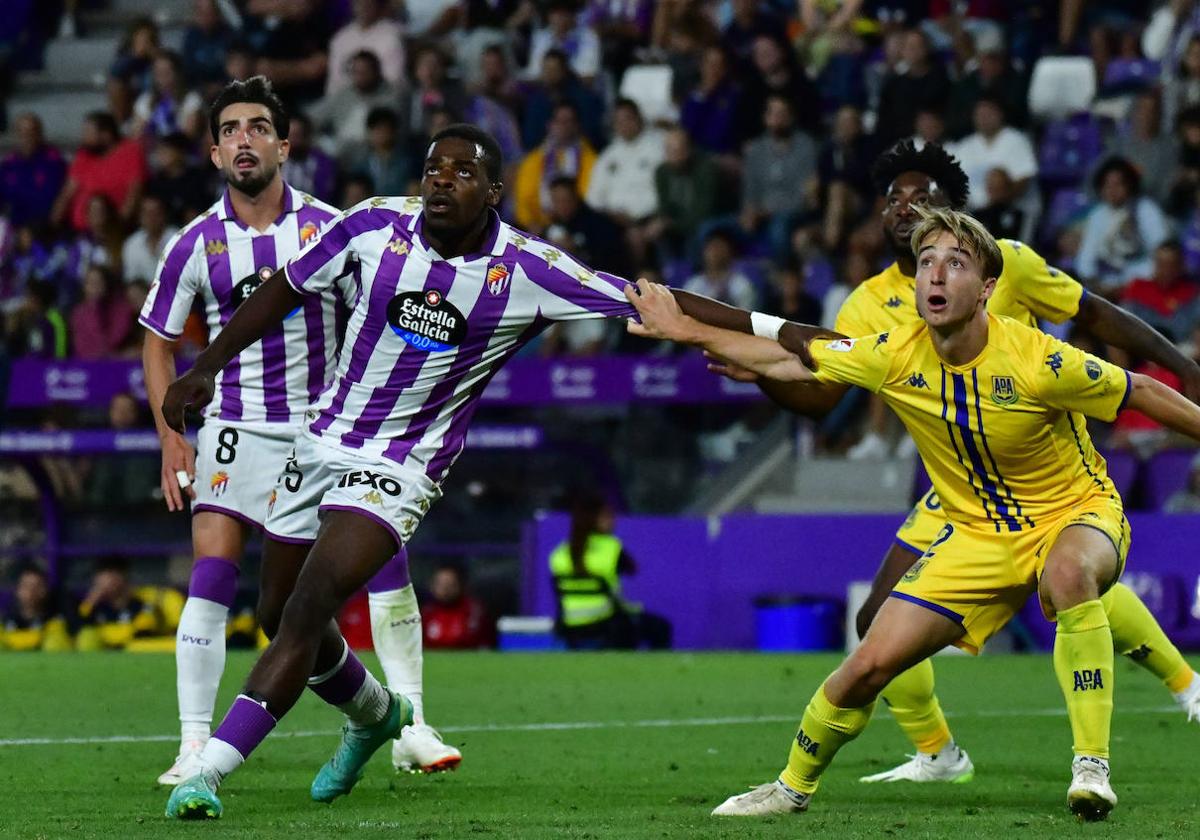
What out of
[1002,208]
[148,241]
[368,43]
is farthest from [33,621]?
→ [1002,208]

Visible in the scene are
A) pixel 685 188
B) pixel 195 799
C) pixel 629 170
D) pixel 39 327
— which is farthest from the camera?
pixel 629 170

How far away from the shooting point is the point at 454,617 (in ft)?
52.1

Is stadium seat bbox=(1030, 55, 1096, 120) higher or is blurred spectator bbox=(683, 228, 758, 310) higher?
stadium seat bbox=(1030, 55, 1096, 120)

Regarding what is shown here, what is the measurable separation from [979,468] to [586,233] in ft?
34.8

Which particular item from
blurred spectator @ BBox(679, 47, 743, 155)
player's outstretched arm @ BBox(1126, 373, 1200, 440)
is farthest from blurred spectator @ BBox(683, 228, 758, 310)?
player's outstretched arm @ BBox(1126, 373, 1200, 440)

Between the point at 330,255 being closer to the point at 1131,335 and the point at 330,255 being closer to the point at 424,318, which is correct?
the point at 424,318

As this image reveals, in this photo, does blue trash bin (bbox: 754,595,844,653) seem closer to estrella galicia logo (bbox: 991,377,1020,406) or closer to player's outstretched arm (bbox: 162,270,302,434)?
estrella galicia logo (bbox: 991,377,1020,406)

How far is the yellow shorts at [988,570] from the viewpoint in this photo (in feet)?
21.1

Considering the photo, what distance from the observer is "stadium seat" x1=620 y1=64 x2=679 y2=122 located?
19.0m

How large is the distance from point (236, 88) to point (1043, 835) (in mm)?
4059

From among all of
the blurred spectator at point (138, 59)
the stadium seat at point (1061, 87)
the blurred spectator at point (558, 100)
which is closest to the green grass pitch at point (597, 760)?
the stadium seat at point (1061, 87)

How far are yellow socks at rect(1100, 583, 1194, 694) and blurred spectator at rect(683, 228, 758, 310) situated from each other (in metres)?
8.80

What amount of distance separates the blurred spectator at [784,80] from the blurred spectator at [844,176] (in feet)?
2.10

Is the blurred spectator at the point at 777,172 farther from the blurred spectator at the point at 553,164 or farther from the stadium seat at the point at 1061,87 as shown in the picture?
the stadium seat at the point at 1061,87
